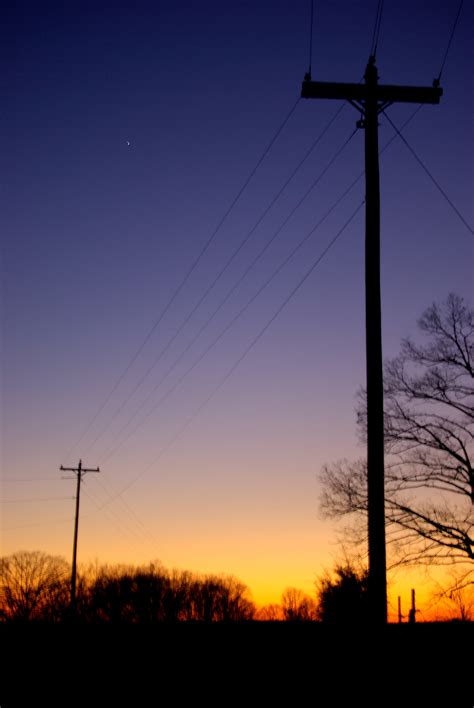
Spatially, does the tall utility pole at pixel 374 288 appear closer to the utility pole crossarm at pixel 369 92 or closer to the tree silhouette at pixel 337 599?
the utility pole crossarm at pixel 369 92

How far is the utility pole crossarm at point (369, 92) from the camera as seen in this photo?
A: 12852 mm

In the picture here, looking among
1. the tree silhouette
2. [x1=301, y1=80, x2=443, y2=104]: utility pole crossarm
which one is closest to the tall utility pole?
[x1=301, y1=80, x2=443, y2=104]: utility pole crossarm

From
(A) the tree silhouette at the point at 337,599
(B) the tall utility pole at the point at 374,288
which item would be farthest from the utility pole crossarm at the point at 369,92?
(A) the tree silhouette at the point at 337,599

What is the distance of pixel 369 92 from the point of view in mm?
12648

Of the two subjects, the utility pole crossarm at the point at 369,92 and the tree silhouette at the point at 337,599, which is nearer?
the utility pole crossarm at the point at 369,92

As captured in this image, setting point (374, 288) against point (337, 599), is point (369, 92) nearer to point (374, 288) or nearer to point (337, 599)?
point (374, 288)

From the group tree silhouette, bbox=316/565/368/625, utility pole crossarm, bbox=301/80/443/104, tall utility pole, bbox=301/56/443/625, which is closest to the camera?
tall utility pole, bbox=301/56/443/625

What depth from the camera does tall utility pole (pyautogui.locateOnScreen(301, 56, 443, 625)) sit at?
10445mm

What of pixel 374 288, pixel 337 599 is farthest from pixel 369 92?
pixel 337 599

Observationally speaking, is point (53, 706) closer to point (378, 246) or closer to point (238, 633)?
point (238, 633)

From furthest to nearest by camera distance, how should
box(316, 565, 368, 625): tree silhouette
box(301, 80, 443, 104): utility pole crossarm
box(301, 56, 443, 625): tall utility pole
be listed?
box(316, 565, 368, 625): tree silhouette
box(301, 80, 443, 104): utility pole crossarm
box(301, 56, 443, 625): tall utility pole

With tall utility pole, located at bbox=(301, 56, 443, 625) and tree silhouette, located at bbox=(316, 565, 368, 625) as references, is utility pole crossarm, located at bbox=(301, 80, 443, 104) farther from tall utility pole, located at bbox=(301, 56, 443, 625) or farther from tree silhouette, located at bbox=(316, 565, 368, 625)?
tree silhouette, located at bbox=(316, 565, 368, 625)

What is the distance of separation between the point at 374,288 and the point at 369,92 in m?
3.70

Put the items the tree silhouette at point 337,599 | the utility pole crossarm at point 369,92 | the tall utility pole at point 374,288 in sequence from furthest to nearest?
the tree silhouette at point 337,599 → the utility pole crossarm at point 369,92 → the tall utility pole at point 374,288
